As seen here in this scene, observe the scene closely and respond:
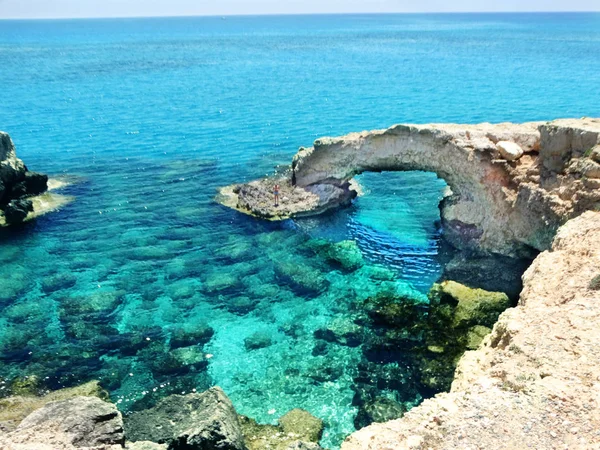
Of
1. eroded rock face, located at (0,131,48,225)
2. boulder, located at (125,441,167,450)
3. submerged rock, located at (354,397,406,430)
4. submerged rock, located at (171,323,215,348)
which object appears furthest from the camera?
eroded rock face, located at (0,131,48,225)

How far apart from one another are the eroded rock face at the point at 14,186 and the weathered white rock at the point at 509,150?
2600 cm

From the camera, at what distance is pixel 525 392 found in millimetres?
9656

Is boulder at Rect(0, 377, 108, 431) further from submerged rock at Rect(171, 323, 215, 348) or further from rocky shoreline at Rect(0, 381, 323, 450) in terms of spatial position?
submerged rock at Rect(171, 323, 215, 348)

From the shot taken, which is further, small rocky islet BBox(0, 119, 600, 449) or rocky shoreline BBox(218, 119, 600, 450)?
small rocky islet BBox(0, 119, 600, 449)

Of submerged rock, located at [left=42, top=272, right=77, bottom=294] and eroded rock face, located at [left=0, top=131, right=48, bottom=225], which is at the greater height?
eroded rock face, located at [left=0, top=131, right=48, bottom=225]

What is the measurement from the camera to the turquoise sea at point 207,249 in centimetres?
1869

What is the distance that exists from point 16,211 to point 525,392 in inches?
1152

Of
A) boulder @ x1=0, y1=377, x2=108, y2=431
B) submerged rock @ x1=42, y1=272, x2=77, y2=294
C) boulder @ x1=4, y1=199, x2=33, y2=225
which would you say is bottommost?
boulder @ x1=0, y1=377, x2=108, y2=431

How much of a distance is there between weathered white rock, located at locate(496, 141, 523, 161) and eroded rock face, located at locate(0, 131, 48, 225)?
85.3 feet

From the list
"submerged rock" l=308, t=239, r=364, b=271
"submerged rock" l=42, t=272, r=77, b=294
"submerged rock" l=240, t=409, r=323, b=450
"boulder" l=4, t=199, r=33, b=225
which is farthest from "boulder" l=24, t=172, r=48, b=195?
"submerged rock" l=240, t=409, r=323, b=450

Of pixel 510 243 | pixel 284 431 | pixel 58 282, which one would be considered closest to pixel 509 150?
pixel 510 243

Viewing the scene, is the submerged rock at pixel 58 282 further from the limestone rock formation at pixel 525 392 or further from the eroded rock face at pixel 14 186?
the limestone rock formation at pixel 525 392

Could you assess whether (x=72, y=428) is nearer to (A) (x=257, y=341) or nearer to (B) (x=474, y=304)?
(A) (x=257, y=341)

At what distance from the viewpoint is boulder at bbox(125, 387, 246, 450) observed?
12.8 meters
